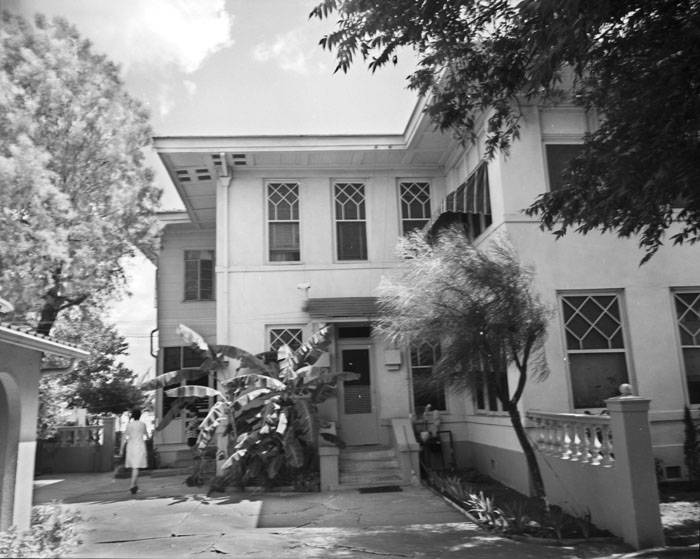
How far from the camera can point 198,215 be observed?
17.2 m

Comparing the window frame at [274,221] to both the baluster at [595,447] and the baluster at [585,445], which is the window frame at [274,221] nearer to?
the baluster at [585,445]

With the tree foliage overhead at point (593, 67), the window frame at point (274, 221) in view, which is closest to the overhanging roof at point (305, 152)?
the window frame at point (274, 221)

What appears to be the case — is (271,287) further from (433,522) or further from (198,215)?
(433,522)

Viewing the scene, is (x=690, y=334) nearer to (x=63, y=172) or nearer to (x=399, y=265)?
(x=399, y=265)

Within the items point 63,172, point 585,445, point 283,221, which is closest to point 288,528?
point 585,445

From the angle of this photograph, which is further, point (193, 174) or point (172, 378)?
point (193, 174)

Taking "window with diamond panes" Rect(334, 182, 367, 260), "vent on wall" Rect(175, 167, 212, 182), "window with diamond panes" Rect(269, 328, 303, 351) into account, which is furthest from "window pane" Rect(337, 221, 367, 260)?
"vent on wall" Rect(175, 167, 212, 182)

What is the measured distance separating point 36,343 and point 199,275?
10588mm

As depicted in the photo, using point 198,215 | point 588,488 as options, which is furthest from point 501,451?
point 198,215

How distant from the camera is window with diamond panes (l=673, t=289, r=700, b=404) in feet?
35.0

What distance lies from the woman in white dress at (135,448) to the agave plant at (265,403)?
22.9 inches

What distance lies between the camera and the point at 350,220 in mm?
14633

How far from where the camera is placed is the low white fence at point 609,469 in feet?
23.2

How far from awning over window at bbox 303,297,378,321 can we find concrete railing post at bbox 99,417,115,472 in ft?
25.1
